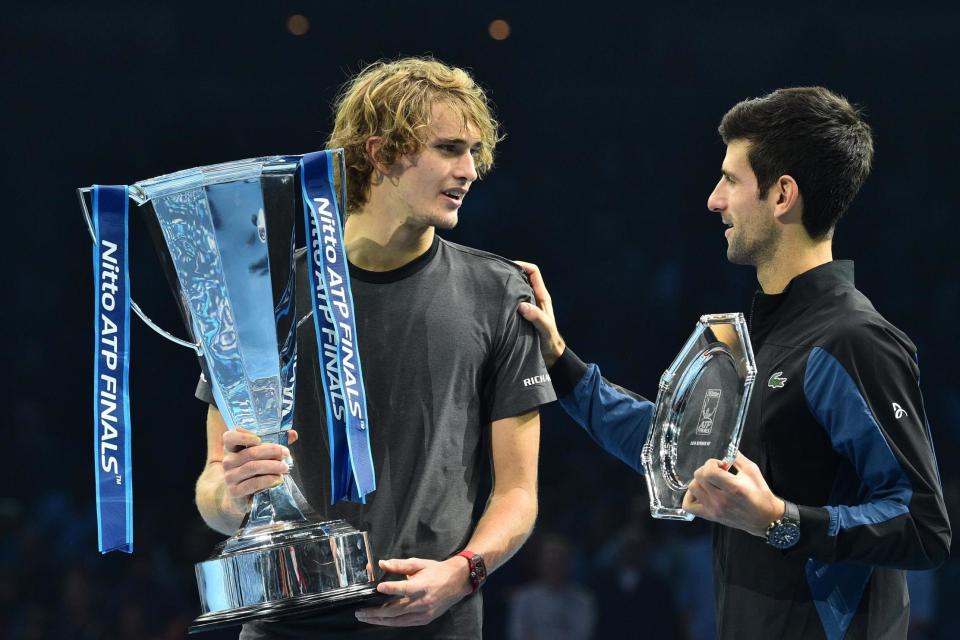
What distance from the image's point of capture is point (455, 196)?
7.07 ft

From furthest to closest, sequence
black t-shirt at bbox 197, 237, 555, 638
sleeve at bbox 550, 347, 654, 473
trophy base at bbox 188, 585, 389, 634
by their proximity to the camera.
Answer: sleeve at bbox 550, 347, 654, 473 → black t-shirt at bbox 197, 237, 555, 638 → trophy base at bbox 188, 585, 389, 634

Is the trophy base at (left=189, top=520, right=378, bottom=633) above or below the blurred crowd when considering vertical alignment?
above

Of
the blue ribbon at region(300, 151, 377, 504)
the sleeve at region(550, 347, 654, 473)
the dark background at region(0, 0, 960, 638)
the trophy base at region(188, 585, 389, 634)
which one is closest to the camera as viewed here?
the trophy base at region(188, 585, 389, 634)

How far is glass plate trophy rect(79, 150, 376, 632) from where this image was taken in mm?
1738

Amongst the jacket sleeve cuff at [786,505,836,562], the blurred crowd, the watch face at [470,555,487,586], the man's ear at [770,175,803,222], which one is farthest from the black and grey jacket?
the blurred crowd

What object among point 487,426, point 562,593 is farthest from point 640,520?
point 487,426

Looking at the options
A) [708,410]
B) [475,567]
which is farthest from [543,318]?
[475,567]

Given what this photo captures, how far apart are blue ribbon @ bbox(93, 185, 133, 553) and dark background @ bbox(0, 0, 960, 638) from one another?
3372 mm

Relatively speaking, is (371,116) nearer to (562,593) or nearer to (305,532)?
(305,532)

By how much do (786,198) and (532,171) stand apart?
139 inches

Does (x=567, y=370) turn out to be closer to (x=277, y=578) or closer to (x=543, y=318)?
(x=543, y=318)

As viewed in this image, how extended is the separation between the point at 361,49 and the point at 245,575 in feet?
13.2

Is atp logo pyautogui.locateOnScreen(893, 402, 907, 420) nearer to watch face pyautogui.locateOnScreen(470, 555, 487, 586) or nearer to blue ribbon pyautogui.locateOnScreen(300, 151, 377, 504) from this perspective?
watch face pyautogui.locateOnScreen(470, 555, 487, 586)

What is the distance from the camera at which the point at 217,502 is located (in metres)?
1.98
